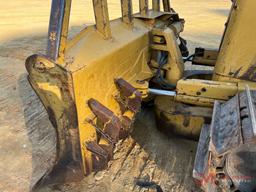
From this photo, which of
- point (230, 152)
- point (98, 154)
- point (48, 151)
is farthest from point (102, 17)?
point (48, 151)

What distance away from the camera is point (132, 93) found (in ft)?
8.13

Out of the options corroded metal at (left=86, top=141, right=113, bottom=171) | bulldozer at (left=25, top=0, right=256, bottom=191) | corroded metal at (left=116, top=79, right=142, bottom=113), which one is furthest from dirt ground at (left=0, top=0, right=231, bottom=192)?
corroded metal at (left=116, top=79, right=142, bottom=113)

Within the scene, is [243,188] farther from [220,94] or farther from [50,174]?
[50,174]

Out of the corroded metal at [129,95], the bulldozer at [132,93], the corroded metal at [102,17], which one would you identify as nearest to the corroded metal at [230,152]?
the bulldozer at [132,93]

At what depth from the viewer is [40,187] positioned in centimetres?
244

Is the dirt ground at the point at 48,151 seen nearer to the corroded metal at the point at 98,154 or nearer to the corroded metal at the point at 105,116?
the corroded metal at the point at 98,154

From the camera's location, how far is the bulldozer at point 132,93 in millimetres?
1972

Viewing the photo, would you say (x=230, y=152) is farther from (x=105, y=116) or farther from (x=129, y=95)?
(x=129, y=95)

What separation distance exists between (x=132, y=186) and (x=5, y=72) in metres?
2.92

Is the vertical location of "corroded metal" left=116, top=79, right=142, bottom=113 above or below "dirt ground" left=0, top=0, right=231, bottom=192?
above

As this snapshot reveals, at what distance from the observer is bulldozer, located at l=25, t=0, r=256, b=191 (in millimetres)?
1972

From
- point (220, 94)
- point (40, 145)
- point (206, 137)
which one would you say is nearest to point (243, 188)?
point (206, 137)

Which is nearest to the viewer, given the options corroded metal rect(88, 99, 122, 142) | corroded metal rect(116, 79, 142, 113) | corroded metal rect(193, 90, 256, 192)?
corroded metal rect(193, 90, 256, 192)

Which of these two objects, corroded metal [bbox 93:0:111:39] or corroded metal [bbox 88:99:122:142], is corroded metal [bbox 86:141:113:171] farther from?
corroded metal [bbox 93:0:111:39]
